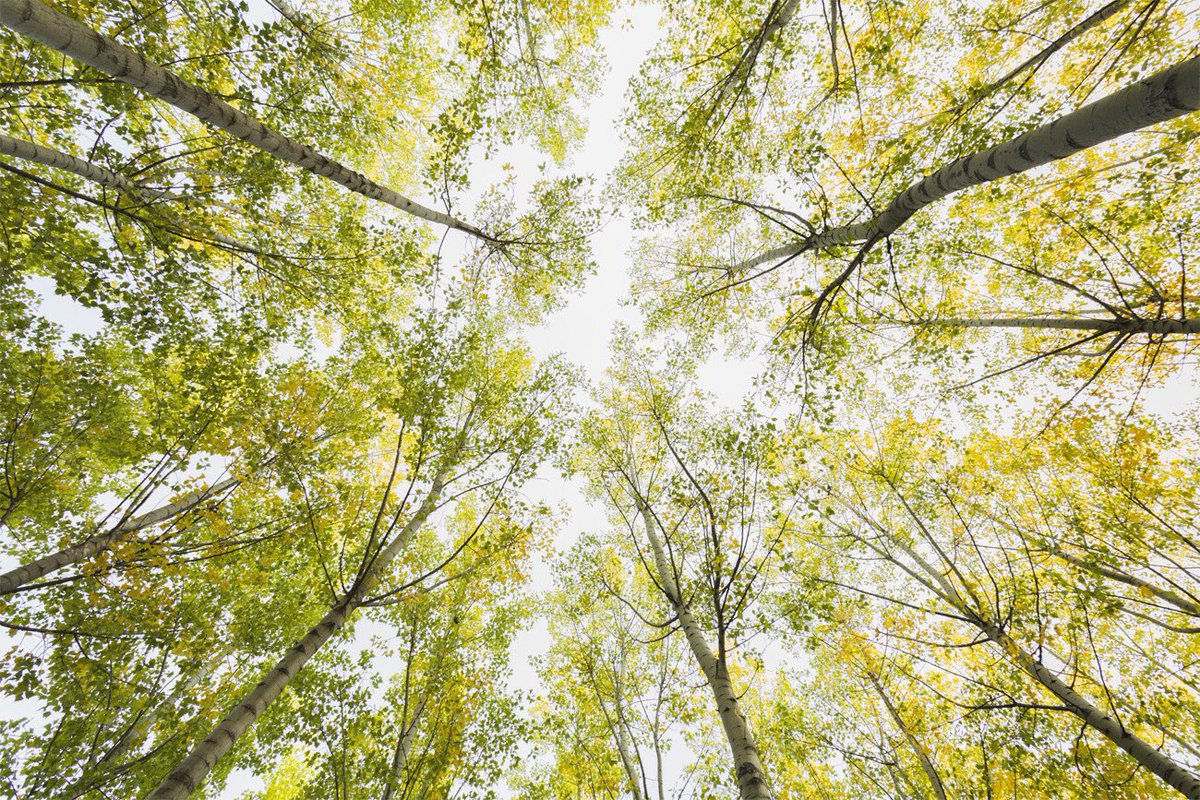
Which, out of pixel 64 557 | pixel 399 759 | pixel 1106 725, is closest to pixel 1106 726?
pixel 1106 725

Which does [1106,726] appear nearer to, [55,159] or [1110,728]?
[1110,728]

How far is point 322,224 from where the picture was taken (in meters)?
9.05

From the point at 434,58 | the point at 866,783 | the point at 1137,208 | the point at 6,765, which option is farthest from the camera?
the point at 434,58

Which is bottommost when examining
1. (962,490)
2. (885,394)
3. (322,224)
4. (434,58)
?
(962,490)

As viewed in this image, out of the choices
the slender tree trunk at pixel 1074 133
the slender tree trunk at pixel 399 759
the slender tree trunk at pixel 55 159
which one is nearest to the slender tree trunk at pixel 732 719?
the slender tree trunk at pixel 399 759

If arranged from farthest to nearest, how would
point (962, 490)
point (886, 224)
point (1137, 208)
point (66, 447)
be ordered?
point (962, 490) < point (66, 447) < point (1137, 208) < point (886, 224)

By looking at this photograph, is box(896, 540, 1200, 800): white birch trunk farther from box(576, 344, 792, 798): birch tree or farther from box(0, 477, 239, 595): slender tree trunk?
box(0, 477, 239, 595): slender tree trunk

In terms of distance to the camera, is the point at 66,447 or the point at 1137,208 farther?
the point at 66,447

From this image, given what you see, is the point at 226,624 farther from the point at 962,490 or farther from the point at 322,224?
the point at 962,490

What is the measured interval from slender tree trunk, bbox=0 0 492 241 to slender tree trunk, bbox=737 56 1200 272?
246 inches

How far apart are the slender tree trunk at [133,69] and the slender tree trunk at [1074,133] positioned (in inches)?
246

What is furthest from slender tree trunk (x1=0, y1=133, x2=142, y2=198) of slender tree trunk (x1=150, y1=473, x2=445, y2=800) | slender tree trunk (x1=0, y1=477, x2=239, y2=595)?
slender tree trunk (x1=150, y1=473, x2=445, y2=800)

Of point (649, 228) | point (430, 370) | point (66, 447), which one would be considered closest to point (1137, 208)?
point (649, 228)

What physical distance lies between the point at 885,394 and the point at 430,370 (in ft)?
36.5
